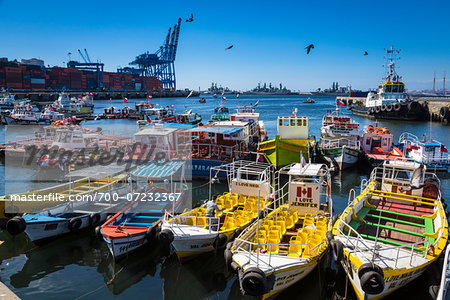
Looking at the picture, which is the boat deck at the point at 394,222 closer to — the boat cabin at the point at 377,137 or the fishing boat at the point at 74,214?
the fishing boat at the point at 74,214

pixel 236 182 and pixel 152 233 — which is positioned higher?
pixel 236 182

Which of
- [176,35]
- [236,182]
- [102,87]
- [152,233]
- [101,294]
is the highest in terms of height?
[176,35]

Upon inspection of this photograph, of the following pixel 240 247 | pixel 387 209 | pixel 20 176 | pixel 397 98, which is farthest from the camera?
pixel 397 98

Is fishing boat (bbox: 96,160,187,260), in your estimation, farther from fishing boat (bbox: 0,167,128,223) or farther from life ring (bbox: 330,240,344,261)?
life ring (bbox: 330,240,344,261)

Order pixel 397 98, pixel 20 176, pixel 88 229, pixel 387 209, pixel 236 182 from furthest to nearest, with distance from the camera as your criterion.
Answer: pixel 397 98
pixel 20 176
pixel 236 182
pixel 88 229
pixel 387 209

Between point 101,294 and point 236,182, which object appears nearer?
point 101,294

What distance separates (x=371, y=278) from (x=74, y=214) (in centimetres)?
1157

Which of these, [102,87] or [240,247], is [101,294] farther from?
[102,87]

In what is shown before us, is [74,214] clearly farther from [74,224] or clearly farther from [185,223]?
[185,223]

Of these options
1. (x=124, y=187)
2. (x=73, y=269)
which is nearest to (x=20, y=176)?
(x=124, y=187)

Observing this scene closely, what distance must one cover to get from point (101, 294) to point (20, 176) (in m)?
17.8

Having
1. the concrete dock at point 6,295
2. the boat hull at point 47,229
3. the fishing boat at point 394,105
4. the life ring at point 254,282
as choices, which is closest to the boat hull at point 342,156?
the life ring at point 254,282

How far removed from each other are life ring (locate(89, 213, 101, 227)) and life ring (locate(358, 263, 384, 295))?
10.2 meters

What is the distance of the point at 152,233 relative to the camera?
11.7 metres
